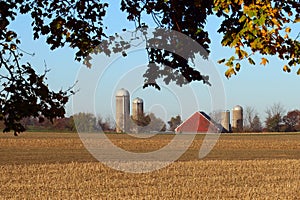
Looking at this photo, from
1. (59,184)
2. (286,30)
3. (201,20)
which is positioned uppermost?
(201,20)

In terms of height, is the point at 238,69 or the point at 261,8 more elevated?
the point at 261,8

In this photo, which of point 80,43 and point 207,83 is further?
point 80,43

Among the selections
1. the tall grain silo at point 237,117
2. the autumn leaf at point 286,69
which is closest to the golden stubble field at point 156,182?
the autumn leaf at point 286,69

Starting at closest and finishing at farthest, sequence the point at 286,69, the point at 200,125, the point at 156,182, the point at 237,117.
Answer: the point at 286,69
the point at 156,182
the point at 200,125
the point at 237,117

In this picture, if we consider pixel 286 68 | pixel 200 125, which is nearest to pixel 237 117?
pixel 200 125

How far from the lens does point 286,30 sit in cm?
559

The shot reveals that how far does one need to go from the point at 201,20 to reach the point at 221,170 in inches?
632

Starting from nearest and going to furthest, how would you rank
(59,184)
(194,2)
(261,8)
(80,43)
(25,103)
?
(261,8) → (194,2) → (25,103) → (80,43) → (59,184)

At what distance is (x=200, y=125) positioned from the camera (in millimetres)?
111000

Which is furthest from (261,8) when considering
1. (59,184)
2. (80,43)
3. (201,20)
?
(59,184)

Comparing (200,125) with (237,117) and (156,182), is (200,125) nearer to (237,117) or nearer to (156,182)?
(237,117)

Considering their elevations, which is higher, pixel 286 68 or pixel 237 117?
pixel 237 117

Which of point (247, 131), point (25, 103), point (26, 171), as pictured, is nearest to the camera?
point (25, 103)

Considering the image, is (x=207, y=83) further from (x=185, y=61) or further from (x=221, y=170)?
(x=221, y=170)
